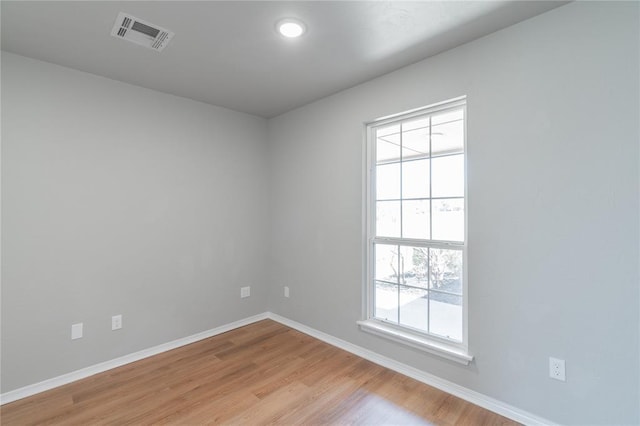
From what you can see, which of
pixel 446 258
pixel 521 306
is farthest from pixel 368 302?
pixel 521 306

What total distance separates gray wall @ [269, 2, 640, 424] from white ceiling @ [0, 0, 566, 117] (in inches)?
10.0

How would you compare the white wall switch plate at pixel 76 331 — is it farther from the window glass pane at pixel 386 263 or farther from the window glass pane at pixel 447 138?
the window glass pane at pixel 447 138

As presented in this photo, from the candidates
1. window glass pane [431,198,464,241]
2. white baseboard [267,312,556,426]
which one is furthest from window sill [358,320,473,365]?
window glass pane [431,198,464,241]

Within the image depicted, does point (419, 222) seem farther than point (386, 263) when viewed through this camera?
No

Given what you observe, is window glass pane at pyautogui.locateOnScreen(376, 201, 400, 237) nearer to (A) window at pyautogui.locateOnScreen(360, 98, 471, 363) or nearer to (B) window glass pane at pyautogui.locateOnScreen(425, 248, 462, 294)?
(A) window at pyautogui.locateOnScreen(360, 98, 471, 363)

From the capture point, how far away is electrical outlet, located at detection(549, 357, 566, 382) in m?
1.79

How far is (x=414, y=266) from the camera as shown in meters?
2.57

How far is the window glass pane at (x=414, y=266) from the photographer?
2492 millimetres

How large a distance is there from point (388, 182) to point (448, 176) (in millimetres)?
561

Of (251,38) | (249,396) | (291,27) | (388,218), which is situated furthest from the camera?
(388,218)

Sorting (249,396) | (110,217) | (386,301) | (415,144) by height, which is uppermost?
(415,144)

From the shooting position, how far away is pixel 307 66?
253 centimetres

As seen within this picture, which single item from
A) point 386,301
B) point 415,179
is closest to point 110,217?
point 386,301

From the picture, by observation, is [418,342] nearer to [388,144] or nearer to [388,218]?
[388,218]
